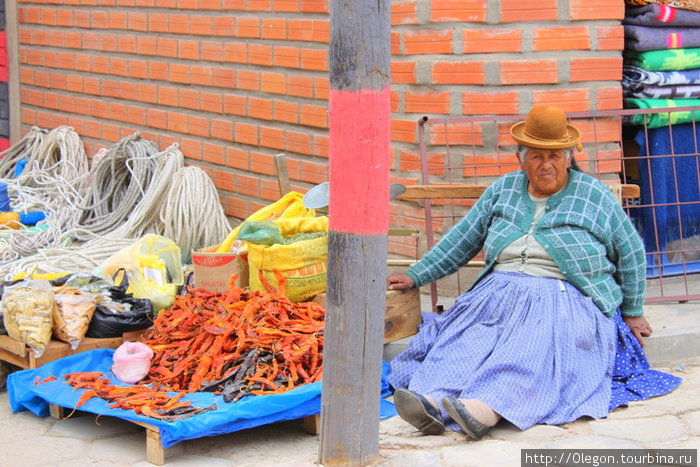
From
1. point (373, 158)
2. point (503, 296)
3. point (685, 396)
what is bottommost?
point (685, 396)

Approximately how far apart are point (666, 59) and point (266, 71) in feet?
8.44

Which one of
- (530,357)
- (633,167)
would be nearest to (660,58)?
(633,167)

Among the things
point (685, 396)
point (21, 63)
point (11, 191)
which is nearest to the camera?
point (685, 396)

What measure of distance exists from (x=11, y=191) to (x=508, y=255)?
4.99 metres

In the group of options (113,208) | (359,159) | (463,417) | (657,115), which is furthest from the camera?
(113,208)

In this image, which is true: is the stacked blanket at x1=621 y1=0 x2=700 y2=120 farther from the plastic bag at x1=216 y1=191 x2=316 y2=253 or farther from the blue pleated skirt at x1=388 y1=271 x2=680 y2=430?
the plastic bag at x1=216 y1=191 x2=316 y2=253

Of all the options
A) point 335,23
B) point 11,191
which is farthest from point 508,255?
point 11,191

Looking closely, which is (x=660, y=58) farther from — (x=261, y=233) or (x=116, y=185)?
(x=116, y=185)

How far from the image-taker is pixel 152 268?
5.80 meters

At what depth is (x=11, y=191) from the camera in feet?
26.8

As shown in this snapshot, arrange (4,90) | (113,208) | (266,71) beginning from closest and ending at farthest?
(266,71) → (113,208) → (4,90)

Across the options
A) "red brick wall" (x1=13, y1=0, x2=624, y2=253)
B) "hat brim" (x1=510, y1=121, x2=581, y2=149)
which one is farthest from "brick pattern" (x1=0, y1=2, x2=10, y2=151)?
"hat brim" (x1=510, y1=121, x2=581, y2=149)

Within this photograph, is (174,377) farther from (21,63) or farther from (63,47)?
(21,63)

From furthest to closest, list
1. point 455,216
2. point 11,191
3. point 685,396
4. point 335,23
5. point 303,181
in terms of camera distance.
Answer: point 11,191, point 303,181, point 455,216, point 685,396, point 335,23
